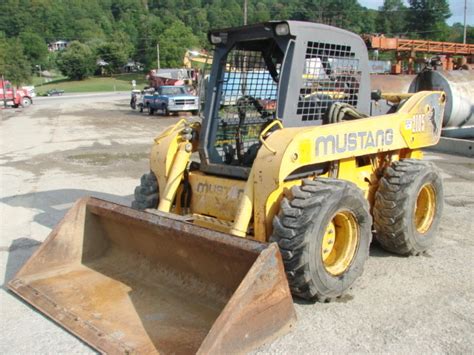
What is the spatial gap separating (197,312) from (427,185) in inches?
122

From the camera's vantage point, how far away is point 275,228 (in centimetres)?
406

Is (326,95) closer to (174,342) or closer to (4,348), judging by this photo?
(174,342)

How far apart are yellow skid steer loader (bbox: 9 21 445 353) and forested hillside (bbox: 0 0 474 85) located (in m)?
61.4

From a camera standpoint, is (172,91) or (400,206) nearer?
(400,206)

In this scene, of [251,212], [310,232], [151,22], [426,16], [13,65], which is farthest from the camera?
[151,22]

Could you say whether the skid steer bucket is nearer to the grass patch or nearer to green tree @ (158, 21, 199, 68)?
the grass patch

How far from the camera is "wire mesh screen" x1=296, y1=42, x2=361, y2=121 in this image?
4.93 meters

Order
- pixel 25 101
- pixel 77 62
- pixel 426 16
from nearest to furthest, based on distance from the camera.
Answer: pixel 25 101, pixel 426 16, pixel 77 62

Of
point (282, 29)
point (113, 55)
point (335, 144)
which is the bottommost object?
point (335, 144)

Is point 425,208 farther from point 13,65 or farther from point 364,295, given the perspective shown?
point 13,65

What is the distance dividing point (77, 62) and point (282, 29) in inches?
4135

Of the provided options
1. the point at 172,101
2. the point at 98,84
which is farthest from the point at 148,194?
the point at 98,84

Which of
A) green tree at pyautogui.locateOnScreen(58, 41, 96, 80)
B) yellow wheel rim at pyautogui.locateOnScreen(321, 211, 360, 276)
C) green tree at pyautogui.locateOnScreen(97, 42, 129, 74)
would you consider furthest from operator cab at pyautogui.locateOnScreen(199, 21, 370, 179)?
green tree at pyautogui.locateOnScreen(97, 42, 129, 74)

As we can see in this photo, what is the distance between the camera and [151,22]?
4658 inches
